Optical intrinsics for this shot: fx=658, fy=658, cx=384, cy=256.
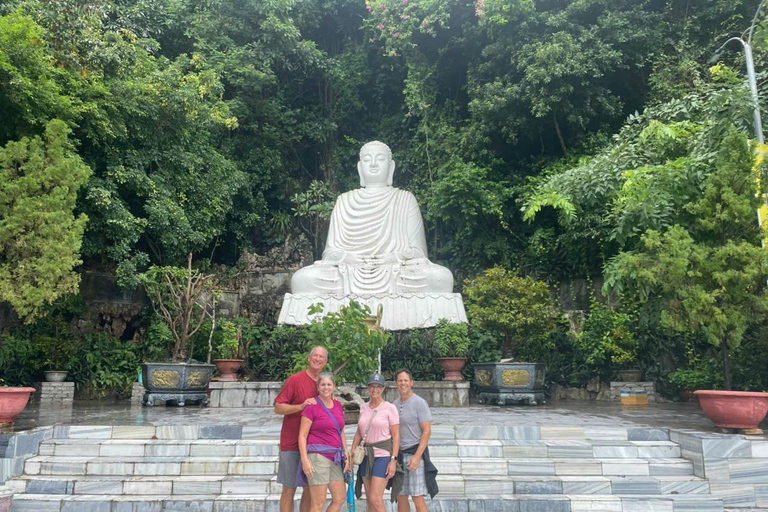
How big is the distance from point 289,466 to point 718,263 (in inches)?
180

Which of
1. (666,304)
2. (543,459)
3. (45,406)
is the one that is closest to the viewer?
(543,459)

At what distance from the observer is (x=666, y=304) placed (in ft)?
22.4

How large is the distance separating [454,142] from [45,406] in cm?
873

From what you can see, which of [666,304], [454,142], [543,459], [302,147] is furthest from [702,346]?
[302,147]

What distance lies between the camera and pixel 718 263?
6.20 m

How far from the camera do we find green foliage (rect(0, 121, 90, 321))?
7973 millimetres

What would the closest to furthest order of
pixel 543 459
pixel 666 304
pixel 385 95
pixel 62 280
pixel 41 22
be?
1. pixel 543 459
2. pixel 666 304
3. pixel 62 280
4. pixel 41 22
5. pixel 385 95

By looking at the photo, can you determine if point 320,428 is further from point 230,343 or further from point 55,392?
point 55,392

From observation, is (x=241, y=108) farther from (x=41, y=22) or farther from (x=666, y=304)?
(x=666, y=304)

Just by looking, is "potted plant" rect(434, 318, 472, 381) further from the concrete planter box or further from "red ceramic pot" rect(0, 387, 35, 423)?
"red ceramic pot" rect(0, 387, 35, 423)

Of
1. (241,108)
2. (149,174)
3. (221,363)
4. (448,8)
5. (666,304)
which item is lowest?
(221,363)

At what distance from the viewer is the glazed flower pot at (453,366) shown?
9164 millimetres

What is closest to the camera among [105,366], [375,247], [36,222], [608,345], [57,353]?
[36,222]

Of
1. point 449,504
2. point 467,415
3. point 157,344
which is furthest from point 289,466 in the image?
point 157,344
